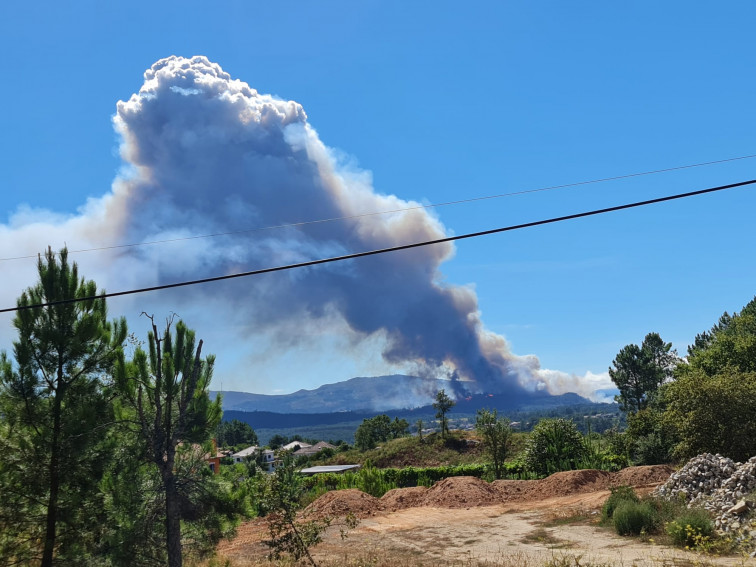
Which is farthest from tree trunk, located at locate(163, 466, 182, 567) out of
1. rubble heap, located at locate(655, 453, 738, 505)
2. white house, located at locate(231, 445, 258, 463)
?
white house, located at locate(231, 445, 258, 463)

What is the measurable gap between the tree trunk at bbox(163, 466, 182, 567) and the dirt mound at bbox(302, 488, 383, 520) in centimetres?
1865

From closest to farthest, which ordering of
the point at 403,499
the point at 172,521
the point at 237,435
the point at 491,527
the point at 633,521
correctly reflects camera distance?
the point at 172,521 < the point at 633,521 < the point at 491,527 < the point at 403,499 < the point at 237,435

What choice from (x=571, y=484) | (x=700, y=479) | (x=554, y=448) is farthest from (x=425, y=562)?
(x=554, y=448)

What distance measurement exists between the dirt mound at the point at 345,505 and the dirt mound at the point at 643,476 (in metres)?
14.8

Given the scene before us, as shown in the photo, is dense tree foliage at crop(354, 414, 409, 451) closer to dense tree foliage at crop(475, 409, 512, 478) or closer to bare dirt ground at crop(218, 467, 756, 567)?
dense tree foliage at crop(475, 409, 512, 478)

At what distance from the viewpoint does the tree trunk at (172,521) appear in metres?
14.6

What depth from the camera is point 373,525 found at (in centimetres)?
2888

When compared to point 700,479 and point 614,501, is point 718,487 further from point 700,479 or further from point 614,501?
point 614,501

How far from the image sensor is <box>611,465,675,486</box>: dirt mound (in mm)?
33562

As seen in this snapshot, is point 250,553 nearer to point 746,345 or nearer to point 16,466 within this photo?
point 16,466

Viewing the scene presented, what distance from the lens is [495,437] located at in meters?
44.2

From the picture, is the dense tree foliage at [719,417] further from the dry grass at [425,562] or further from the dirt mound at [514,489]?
the dry grass at [425,562]

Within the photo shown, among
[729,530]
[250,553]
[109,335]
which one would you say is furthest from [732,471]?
[109,335]

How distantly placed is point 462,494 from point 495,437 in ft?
31.7
